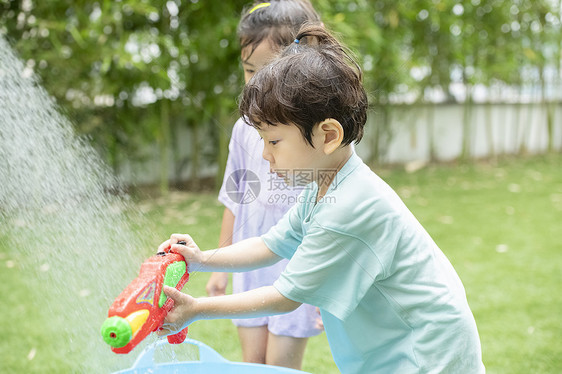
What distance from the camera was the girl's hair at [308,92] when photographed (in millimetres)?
1081

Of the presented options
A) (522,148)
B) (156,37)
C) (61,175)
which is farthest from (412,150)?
(61,175)

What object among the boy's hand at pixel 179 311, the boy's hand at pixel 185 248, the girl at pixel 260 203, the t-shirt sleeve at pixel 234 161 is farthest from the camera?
the t-shirt sleeve at pixel 234 161

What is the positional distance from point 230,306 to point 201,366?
44 centimetres

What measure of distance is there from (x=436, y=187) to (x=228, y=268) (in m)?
5.41

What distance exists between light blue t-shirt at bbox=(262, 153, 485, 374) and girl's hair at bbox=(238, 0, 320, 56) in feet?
2.02

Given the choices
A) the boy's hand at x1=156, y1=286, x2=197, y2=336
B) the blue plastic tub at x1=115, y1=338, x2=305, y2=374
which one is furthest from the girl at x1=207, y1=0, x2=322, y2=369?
the boy's hand at x1=156, y1=286, x2=197, y2=336

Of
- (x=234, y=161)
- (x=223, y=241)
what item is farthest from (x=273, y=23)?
(x=223, y=241)

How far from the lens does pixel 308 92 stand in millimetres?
1077

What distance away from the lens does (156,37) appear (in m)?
4.51

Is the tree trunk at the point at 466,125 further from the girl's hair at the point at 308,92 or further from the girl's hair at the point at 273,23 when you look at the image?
the girl's hair at the point at 308,92

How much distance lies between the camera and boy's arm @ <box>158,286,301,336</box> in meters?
1.06

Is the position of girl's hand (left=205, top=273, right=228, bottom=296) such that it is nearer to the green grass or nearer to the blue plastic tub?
the green grass

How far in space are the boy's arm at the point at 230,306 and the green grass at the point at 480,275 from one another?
20cm

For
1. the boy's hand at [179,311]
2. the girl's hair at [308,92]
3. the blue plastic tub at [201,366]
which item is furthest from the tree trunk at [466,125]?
the boy's hand at [179,311]
